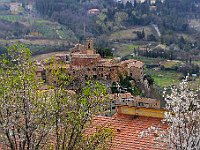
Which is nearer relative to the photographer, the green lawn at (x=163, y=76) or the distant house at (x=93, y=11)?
the green lawn at (x=163, y=76)

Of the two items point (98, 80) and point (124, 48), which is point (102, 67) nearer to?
point (98, 80)

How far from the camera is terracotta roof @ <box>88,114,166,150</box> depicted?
14.8 metres

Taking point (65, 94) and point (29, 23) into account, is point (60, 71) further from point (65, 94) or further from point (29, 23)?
point (29, 23)

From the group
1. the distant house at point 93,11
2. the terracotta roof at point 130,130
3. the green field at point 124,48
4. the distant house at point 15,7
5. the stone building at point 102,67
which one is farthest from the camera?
the distant house at point 15,7

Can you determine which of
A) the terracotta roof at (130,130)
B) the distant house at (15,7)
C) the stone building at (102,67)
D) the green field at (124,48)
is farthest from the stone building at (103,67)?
the distant house at (15,7)

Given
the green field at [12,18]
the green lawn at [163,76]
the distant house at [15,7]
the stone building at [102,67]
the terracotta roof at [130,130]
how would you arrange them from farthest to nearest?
the distant house at [15,7], the green field at [12,18], the green lawn at [163,76], the stone building at [102,67], the terracotta roof at [130,130]

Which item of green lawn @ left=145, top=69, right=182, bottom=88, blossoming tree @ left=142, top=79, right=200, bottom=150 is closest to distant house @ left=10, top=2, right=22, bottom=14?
green lawn @ left=145, top=69, right=182, bottom=88

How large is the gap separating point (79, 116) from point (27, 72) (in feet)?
5.64

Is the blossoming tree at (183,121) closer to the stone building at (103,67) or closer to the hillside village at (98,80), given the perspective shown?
the hillside village at (98,80)

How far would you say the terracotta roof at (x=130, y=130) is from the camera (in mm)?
14820

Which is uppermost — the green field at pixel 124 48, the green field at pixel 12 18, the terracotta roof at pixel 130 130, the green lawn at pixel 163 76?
the terracotta roof at pixel 130 130

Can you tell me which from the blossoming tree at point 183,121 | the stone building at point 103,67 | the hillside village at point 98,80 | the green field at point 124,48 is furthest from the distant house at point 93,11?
the blossoming tree at point 183,121

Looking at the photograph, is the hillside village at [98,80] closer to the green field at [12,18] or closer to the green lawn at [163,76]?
the green field at [12,18]

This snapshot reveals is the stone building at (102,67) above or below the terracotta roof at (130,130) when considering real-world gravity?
below
